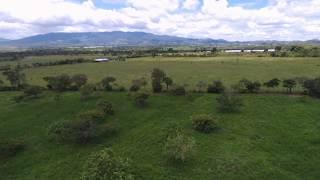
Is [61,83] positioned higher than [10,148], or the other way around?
[61,83]

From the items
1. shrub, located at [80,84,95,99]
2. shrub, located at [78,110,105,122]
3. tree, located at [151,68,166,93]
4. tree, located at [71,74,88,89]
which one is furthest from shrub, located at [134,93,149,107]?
tree, located at [71,74,88,89]

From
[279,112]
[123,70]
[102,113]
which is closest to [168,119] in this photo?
[102,113]

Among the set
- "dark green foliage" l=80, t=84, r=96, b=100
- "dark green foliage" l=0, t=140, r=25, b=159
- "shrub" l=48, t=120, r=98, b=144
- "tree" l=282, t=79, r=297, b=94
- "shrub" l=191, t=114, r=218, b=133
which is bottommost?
"dark green foliage" l=0, t=140, r=25, b=159

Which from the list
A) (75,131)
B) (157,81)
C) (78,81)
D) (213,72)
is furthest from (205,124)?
(213,72)

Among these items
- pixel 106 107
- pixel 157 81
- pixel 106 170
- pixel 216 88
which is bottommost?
pixel 106 170

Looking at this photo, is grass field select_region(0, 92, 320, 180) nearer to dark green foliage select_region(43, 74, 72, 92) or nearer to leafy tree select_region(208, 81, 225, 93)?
leafy tree select_region(208, 81, 225, 93)

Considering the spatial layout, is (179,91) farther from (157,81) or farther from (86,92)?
(86,92)
